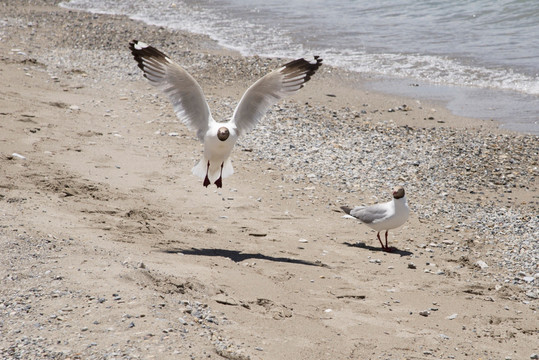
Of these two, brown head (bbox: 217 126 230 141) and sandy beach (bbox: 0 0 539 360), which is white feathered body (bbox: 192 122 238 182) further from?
sandy beach (bbox: 0 0 539 360)

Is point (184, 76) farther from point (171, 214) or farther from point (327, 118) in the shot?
point (327, 118)

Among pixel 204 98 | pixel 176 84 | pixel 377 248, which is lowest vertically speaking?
pixel 377 248

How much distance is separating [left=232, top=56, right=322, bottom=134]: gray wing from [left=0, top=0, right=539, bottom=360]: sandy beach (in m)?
0.91

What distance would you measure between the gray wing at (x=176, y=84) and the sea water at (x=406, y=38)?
19.0ft

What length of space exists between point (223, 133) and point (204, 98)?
19.5 inches

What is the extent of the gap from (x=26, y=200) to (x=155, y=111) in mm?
4489

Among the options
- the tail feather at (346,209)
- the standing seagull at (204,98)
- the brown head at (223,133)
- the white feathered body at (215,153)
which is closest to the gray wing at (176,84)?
the standing seagull at (204,98)

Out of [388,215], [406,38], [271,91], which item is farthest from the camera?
[406,38]

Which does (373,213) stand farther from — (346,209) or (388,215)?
(346,209)

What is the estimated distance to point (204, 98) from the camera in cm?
725

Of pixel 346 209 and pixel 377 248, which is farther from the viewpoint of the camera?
pixel 346 209

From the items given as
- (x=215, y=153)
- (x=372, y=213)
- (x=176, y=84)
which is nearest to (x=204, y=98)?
(x=176, y=84)

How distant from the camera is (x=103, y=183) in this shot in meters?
7.31

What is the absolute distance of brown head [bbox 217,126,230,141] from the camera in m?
7.05
